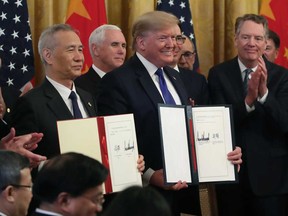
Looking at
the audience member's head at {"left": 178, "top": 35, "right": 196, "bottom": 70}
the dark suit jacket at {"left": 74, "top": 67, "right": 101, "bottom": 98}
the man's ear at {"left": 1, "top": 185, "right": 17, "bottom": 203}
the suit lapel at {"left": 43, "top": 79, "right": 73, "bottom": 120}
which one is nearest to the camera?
the man's ear at {"left": 1, "top": 185, "right": 17, "bottom": 203}

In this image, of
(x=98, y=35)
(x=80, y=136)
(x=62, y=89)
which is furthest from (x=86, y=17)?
(x=80, y=136)

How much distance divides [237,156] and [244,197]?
761 mm

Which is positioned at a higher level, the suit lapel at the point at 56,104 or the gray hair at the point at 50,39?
the gray hair at the point at 50,39

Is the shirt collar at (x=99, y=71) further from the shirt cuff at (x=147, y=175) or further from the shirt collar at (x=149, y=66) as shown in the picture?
the shirt cuff at (x=147, y=175)

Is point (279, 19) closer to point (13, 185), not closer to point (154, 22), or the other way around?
point (154, 22)

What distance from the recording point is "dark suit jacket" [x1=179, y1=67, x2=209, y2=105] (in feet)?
18.7

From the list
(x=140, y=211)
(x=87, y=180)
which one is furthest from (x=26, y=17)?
(x=140, y=211)

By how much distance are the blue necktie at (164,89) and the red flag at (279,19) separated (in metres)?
3.19

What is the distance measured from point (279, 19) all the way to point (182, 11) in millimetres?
1180

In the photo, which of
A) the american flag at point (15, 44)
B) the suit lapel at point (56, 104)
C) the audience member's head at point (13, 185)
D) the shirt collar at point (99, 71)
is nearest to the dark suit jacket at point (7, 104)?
the suit lapel at point (56, 104)

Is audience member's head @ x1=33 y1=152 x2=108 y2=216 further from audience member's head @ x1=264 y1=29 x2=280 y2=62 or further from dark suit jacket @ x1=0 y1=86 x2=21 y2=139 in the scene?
audience member's head @ x1=264 y1=29 x2=280 y2=62

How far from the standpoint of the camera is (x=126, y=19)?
7871 millimetres

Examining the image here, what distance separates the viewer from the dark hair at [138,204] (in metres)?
2.72

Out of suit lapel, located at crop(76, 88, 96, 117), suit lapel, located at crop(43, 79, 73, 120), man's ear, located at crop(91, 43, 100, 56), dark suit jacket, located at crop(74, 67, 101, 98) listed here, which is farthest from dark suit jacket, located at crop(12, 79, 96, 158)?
man's ear, located at crop(91, 43, 100, 56)
